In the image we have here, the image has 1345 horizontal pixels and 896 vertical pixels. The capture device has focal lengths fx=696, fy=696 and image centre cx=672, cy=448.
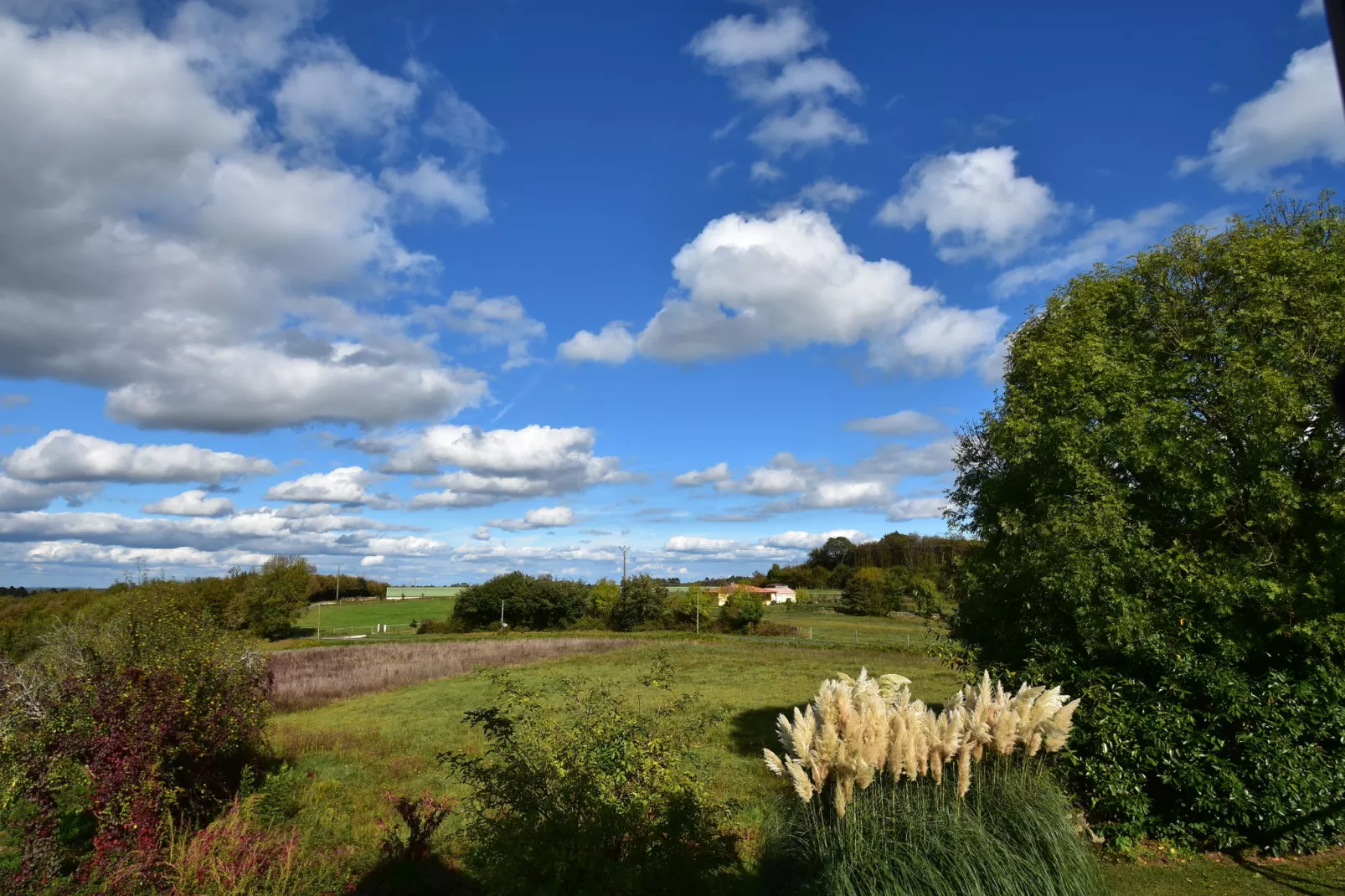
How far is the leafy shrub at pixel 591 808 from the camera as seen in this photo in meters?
4.97

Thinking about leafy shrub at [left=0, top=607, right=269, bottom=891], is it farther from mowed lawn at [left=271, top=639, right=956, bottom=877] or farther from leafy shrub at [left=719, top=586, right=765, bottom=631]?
leafy shrub at [left=719, top=586, right=765, bottom=631]

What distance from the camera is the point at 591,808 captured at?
18.2 feet

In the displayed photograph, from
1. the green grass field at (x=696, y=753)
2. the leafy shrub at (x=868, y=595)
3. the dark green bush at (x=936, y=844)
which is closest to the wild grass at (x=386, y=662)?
the green grass field at (x=696, y=753)

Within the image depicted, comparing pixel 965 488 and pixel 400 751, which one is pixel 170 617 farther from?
pixel 965 488

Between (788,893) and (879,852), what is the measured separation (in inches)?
35.7

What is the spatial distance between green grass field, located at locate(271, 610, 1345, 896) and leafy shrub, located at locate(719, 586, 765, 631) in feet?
52.0

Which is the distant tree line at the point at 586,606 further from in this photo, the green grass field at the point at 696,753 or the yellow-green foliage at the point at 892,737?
the yellow-green foliage at the point at 892,737

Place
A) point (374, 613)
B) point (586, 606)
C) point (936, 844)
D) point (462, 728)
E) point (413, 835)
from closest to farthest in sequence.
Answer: point (936, 844), point (413, 835), point (462, 728), point (586, 606), point (374, 613)

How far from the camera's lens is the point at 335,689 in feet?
92.5

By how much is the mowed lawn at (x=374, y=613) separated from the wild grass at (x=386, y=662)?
93.6 feet

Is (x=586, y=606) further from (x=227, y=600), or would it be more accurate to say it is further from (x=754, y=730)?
(x=754, y=730)

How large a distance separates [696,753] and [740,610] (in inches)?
1950

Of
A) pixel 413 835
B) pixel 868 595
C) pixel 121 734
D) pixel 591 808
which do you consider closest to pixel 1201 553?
pixel 591 808

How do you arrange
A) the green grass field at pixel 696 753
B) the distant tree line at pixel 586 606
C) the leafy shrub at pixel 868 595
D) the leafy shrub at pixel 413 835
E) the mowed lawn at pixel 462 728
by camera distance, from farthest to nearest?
the leafy shrub at pixel 868 595
the distant tree line at pixel 586 606
the mowed lawn at pixel 462 728
the leafy shrub at pixel 413 835
the green grass field at pixel 696 753
